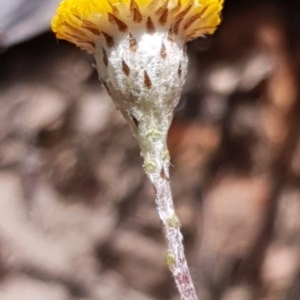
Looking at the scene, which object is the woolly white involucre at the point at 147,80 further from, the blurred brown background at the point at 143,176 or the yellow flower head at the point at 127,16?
the blurred brown background at the point at 143,176

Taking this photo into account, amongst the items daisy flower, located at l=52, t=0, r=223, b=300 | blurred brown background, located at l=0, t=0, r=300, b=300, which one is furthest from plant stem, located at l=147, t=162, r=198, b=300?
blurred brown background, located at l=0, t=0, r=300, b=300

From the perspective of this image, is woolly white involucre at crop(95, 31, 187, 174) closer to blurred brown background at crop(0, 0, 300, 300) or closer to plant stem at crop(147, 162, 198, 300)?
plant stem at crop(147, 162, 198, 300)

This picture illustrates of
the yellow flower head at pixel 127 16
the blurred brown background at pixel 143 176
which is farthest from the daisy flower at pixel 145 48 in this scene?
the blurred brown background at pixel 143 176

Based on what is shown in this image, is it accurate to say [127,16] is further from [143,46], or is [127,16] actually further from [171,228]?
[171,228]

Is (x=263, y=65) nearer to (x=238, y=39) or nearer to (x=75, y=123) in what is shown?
(x=238, y=39)

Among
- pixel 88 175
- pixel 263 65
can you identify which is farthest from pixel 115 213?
pixel 263 65
